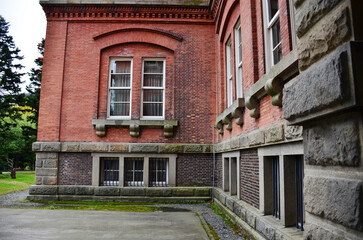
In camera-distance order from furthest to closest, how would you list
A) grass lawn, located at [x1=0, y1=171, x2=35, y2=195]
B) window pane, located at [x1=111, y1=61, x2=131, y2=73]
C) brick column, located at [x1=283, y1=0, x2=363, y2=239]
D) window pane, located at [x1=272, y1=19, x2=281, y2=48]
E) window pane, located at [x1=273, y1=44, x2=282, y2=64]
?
grass lawn, located at [x1=0, y1=171, x2=35, y2=195] → window pane, located at [x1=111, y1=61, x2=131, y2=73] → window pane, located at [x1=272, y1=19, x2=281, y2=48] → window pane, located at [x1=273, y1=44, x2=282, y2=64] → brick column, located at [x1=283, y1=0, x2=363, y2=239]

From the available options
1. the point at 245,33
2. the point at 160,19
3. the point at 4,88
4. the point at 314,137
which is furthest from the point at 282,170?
the point at 4,88

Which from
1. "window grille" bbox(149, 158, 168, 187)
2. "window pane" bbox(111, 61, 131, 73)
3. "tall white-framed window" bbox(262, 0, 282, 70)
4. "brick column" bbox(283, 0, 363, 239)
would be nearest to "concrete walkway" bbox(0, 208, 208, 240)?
"window grille" bbox(149, 158, 168, 187)

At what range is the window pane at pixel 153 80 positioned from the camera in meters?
11.6

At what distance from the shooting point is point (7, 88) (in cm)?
2288

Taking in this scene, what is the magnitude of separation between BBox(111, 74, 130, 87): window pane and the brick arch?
1353 mm

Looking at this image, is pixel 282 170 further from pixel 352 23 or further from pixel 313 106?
pixel 352 23

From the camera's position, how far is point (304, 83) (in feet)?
6.36

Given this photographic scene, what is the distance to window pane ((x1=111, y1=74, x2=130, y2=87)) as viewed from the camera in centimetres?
1154

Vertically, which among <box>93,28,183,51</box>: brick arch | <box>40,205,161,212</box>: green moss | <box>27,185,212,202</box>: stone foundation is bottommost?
<box>40,205,161,212</box>: green moss

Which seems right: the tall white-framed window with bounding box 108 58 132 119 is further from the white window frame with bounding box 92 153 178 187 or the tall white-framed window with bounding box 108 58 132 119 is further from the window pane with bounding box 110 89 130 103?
the white window frame with bounding box 92 153 178 187

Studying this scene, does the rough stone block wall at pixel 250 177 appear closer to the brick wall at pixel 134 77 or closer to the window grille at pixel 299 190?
the window grille at pixel 299 190

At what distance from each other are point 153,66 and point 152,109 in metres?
1.88

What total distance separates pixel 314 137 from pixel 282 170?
2.88 metres

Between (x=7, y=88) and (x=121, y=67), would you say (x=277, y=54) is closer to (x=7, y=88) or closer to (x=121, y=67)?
(x=121, y=67)
